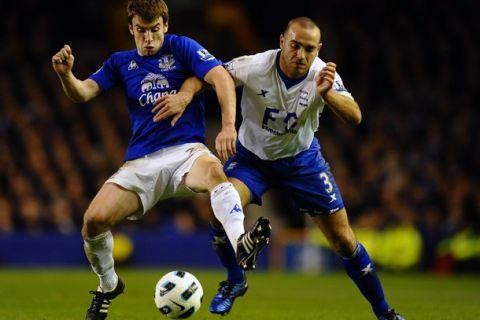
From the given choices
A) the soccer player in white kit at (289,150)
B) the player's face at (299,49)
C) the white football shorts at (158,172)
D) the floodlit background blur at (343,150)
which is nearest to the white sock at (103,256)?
the white football shorts at (158,172)

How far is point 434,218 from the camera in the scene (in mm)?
17453

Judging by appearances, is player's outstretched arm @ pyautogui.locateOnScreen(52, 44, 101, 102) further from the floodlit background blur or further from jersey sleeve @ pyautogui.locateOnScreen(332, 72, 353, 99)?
the floodlit background blur

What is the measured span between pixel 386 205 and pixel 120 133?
6.18 metres

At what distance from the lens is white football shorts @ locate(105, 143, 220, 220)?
7.77 meters

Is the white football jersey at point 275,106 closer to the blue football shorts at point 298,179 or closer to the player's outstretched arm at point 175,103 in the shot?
the blue football shorts at point 298,179

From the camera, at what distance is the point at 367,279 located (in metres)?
8.20

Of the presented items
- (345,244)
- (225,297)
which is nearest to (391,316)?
(345,244)

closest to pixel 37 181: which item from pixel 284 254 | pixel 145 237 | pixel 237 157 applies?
pixel 145 237

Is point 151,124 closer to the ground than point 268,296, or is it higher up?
higher up

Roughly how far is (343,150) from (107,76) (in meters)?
12.6

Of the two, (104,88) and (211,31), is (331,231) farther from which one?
(211,31)

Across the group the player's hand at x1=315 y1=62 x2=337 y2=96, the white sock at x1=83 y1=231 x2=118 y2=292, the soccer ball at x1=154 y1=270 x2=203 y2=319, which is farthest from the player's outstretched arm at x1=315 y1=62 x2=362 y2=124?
the white sock at x1=83 y1=231 x2=118 y2=292

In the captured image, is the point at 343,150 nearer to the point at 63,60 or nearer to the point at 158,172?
the point at 158,172

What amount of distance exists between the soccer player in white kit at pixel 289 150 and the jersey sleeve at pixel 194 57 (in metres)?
0.26
